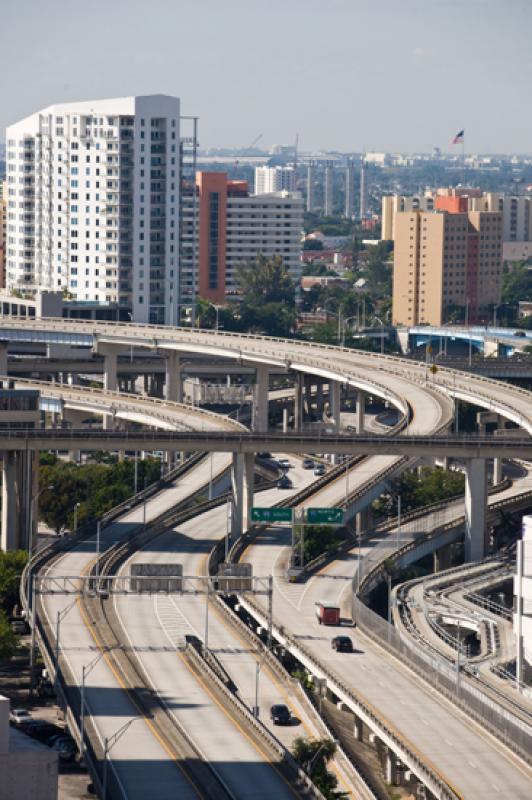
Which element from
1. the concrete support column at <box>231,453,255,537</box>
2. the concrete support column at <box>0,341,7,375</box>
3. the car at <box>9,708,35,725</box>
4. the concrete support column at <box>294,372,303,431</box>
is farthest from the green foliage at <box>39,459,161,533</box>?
the car at <box>9,708,35,725</box>

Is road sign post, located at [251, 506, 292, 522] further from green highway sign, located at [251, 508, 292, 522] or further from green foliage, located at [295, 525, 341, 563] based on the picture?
green foliage, located at [295, 525, 341, 563]

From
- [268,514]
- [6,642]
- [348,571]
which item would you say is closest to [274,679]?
[6,642]

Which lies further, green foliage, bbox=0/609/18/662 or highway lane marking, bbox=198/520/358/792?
green foliage, bbox=0/609/18/662

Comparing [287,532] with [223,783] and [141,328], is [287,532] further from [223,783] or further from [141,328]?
[141,328]

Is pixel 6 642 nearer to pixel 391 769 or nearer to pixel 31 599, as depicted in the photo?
pixel 31 599

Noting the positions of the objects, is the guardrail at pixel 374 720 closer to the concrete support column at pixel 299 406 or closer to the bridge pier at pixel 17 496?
the bridge pier at pixel 17 496

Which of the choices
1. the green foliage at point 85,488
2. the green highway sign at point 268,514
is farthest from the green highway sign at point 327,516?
the green foliage at point 85,488

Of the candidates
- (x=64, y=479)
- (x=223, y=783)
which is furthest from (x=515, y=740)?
(x=64, y=479)
